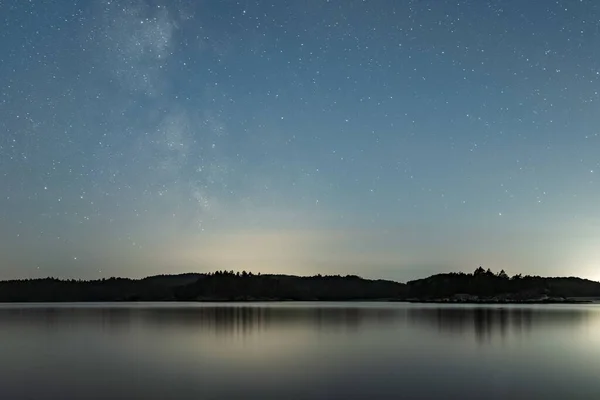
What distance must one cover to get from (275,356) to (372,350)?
10.4m

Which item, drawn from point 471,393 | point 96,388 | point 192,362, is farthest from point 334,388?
point 192,362

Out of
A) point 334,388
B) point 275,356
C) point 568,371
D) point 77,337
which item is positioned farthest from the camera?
point 77,337

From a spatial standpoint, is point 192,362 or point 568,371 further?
point 192,362

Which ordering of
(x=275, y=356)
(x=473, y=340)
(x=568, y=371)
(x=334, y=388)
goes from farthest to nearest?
(x=473, y=340) < (x=275, y=356) < (x=568, y=371) < (x=334, y=388)

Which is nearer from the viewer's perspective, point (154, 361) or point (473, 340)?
point (154, 361)

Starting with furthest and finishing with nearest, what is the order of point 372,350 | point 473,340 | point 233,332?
point 233,332 < point 473,340 < point 372,350

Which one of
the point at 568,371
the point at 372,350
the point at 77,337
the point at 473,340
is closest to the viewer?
the point at 568,371

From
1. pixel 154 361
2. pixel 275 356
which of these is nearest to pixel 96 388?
pixel 154 361

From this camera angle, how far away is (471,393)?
Answer: 32.2 meters

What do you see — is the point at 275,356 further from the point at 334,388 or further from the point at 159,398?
the point at 159,398

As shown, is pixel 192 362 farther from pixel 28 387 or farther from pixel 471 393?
pixel 471 393

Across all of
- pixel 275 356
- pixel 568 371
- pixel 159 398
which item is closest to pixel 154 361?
pixel 275 356

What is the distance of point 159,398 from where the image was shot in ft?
101

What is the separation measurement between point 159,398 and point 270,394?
5785 millimetres
